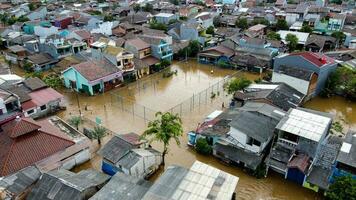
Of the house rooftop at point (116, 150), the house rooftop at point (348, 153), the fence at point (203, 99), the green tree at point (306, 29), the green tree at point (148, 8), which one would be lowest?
the fence at point (203, 99)

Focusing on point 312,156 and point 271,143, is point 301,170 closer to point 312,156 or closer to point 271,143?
→ point 312,156

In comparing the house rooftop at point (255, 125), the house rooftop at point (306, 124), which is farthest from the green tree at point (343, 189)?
the house rooftop at point (255, 125)

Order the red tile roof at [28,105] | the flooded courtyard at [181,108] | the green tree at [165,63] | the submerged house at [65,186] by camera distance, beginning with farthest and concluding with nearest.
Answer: the green tree at [165,63] → the red tile roof at [28,105] → the flooded courtyard at [181,108] → the submerged house at [65,186]

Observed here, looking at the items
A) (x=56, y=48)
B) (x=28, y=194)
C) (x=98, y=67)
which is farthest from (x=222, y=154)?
(x=56, y=48)

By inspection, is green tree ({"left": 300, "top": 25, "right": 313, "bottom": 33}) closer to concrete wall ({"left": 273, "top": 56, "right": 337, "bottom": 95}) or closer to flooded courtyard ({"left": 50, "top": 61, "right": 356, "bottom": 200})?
flooded courtyard ({"left": 50, "top": 61, "right": 356, "bottom": 200})

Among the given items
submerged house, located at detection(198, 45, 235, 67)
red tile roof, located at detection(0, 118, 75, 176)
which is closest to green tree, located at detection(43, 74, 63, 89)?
red tile roof, located at detection(0, 118, 75, 176)

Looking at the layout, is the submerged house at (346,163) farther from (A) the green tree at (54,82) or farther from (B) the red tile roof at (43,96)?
(A) the green tree at (54,82)
